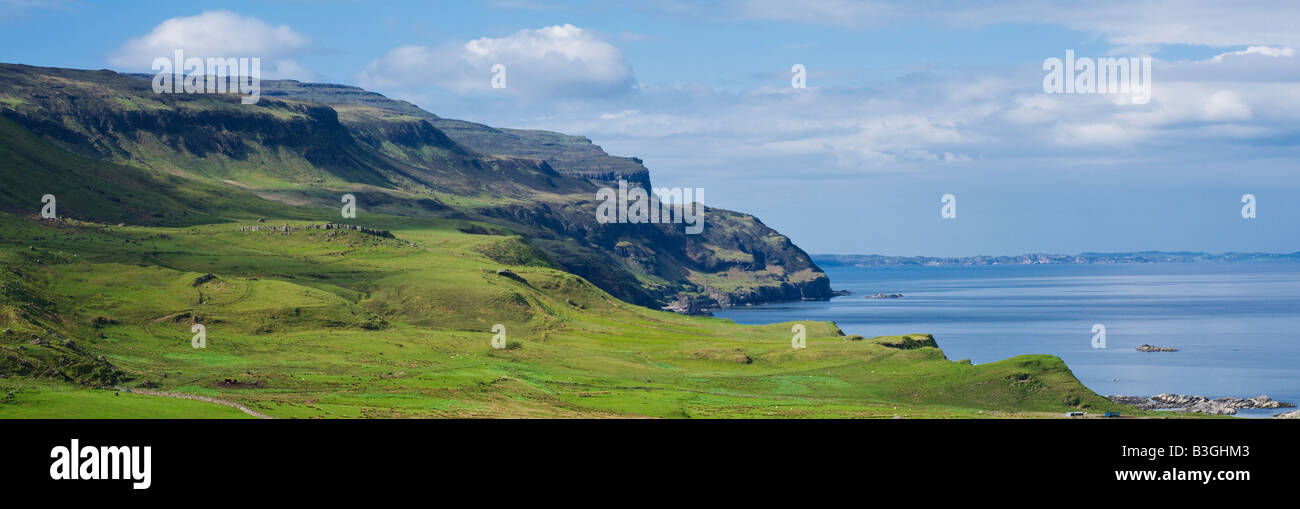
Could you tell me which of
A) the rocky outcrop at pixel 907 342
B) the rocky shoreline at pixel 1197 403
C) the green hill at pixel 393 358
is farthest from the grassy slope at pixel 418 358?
the rocky shoreline at pixel 1197 403

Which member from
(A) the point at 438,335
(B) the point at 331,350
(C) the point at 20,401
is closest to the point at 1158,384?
(A) the point at 438,335

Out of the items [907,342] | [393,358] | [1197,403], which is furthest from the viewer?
[907,342]

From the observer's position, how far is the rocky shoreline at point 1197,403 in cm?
13350

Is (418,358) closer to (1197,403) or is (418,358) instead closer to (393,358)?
(393,358)

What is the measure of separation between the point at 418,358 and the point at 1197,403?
9544 cm

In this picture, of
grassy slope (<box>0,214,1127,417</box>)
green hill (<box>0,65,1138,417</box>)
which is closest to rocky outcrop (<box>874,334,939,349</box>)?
green hill (<box>0,65,1138,417</box>)

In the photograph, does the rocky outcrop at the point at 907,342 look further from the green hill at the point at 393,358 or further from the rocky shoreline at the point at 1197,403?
the rocky shoreline at the point at 1197,403

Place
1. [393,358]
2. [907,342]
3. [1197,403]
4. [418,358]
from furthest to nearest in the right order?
[907,342] < [1197,403] < [418,358] < [393,358]

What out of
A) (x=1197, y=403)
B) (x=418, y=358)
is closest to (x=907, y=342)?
(x=1197, y=403)

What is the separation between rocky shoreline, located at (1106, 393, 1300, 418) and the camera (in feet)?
438

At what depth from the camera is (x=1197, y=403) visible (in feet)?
451
